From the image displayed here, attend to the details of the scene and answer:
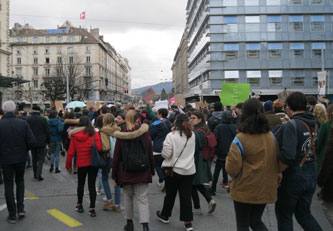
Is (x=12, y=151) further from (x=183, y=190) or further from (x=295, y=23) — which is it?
(x=295, y=23)

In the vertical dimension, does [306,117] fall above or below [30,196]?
above

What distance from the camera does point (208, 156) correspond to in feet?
18.6

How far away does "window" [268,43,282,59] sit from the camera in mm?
43781

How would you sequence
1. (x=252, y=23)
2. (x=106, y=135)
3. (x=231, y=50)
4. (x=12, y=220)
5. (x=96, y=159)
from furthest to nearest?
(x=231, y=50)
(x=252, y=23)
(x=106, y=135)
(x=96, y=159)
(x=12, y=220)

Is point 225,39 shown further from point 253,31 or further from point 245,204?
point 245,204

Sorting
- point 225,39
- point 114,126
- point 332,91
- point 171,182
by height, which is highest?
point 225,39

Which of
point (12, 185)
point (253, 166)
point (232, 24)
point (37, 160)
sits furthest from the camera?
point (232, 24)

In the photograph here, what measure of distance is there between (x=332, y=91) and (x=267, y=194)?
1881 inches

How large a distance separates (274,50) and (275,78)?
13.5 feet

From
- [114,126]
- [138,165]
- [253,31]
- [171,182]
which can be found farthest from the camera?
[253,31]

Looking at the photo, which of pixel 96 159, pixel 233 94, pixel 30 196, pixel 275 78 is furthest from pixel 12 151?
pixel 275 78

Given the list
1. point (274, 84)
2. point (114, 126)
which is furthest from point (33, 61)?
point (114, 126)

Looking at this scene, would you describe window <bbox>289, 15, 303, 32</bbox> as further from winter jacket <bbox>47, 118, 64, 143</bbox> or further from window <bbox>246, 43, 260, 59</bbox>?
winter jacket <bbox>47, 118, 64, 143</bbox>

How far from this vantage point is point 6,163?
16.8 ft
